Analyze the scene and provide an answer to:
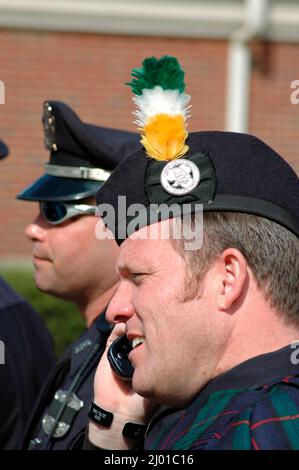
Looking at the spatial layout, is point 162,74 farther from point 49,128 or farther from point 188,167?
point 49,128

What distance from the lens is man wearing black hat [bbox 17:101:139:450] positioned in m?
3.28

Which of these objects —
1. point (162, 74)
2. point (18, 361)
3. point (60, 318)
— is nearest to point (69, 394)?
point (18, 361)

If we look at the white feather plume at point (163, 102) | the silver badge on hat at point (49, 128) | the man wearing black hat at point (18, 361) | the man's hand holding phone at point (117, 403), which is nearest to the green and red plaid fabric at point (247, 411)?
the man's hand holding phone at point (117, 403)

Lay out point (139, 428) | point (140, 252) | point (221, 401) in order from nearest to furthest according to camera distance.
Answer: point (221, 401), point (140, 252), point (139, 428)

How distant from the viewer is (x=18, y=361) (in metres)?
3.96

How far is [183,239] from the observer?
2059 millimetres

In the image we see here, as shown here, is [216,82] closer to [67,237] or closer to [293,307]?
[67,237]

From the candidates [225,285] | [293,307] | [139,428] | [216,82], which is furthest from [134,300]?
[216,82]

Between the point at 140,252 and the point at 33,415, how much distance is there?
4.96ft

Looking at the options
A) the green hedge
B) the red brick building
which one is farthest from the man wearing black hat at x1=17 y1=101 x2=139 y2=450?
the red brick building

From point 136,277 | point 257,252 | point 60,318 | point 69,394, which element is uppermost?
point 257,252

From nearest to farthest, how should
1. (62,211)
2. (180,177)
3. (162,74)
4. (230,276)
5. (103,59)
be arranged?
1. (230,276)
2. (180,177)
3. (162,74)
4. (62,211)
5. (103,59)

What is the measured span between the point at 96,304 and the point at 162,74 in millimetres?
1479

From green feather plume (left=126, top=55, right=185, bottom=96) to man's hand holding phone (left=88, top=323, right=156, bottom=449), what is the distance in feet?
2.39
